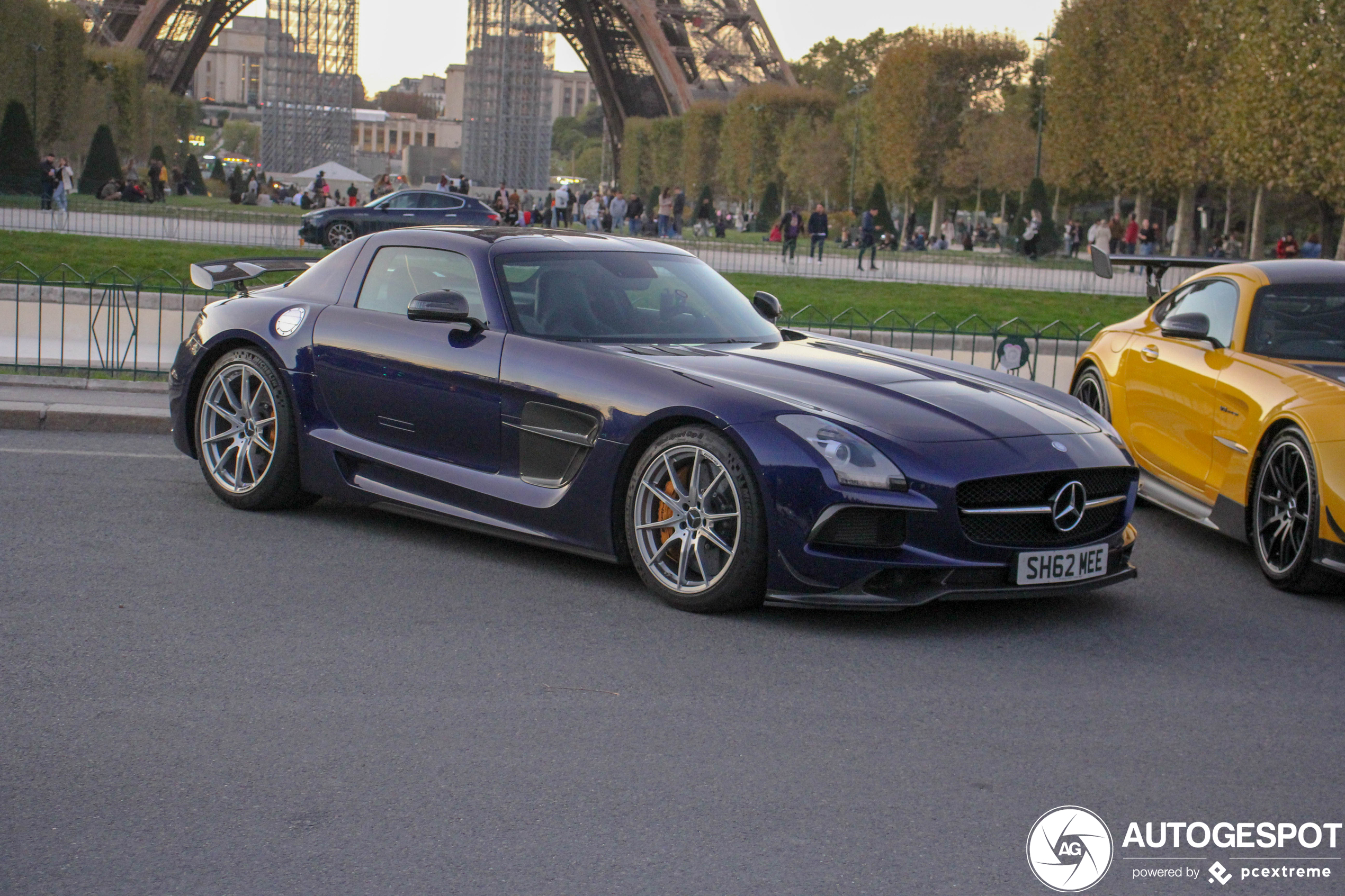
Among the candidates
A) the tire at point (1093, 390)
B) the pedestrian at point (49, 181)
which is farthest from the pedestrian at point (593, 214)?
the tire at point (1093, 390)

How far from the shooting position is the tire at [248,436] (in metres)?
6.57

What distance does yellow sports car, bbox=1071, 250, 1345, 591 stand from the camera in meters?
5.83

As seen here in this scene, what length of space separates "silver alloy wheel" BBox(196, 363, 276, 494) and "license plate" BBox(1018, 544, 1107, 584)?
3.25 m

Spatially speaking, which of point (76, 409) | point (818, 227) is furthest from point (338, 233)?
point (76, 409)

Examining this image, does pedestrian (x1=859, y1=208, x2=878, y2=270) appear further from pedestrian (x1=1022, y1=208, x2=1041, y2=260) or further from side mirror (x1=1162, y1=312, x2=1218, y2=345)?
side mirror (x1=1162, y1=312, x2=1218, y2=345)

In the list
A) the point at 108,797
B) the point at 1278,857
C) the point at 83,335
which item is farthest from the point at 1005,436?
the point at 83,335

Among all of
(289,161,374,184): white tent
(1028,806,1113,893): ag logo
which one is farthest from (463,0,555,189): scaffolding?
(1028,806,1113,893): ag logo

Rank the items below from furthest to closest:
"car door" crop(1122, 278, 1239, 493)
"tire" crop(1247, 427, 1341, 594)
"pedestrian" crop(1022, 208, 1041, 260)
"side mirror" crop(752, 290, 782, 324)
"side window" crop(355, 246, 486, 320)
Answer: "pedestrian" crop(1022, 208, 1041, 260)
"side mirror" crop(752, 290, 782, 324)
"car door" crop(1122, 278, 1239, 493)
"side window" crop(355, 246, 486, 320)
"tire" crop(1247, 427, 1341, 594)

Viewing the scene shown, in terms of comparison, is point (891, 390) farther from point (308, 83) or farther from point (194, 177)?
point (308, 83)

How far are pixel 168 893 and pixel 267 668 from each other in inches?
59.8

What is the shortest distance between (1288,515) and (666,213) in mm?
38083

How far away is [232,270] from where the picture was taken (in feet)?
24.2

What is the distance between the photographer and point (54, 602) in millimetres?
5082

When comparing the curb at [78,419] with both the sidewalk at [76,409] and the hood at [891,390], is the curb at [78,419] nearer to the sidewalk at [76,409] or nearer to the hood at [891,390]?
the sidewalk at [76,409]
